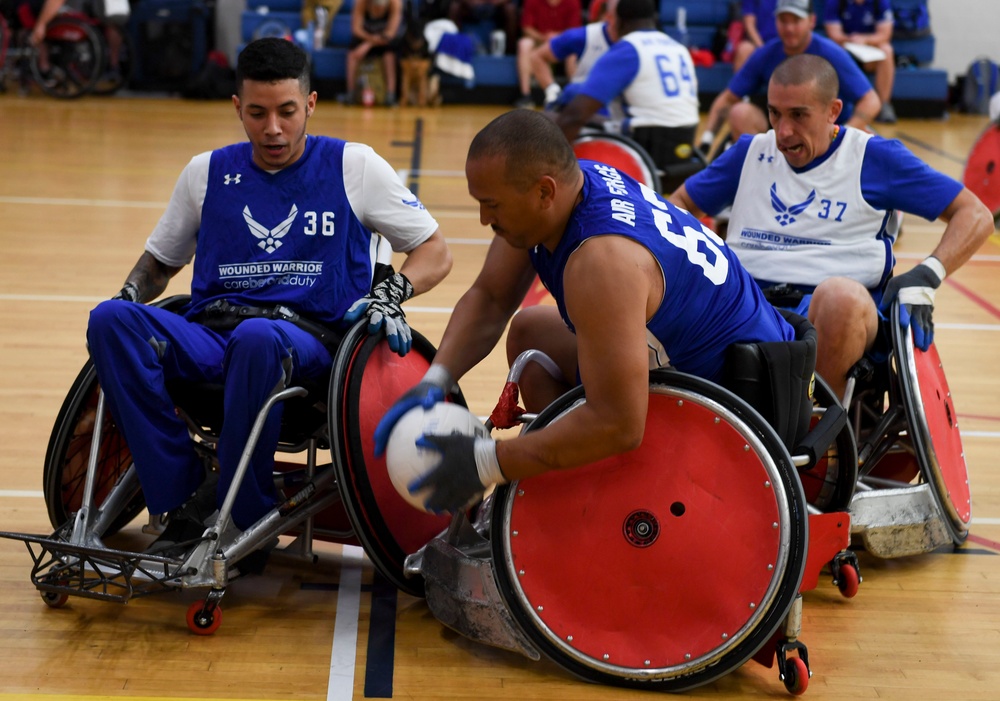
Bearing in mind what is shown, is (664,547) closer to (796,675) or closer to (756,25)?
(796,675)

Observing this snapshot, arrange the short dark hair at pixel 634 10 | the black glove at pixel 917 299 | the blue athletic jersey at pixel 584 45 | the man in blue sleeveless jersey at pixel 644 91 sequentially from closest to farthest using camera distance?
the black glove at pixel 917 299 → the man in blue sleeveless jersey at pixel 644 91 → the short dark hair at pixel 634 10 → the blue athletic jersey at pixel 584 45

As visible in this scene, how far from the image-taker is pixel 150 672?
2.72 metres

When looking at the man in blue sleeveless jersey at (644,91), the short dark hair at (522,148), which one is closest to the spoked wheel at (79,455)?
the short dark hair at (522,148)

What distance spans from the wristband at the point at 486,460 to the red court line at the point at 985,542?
1.71 meters

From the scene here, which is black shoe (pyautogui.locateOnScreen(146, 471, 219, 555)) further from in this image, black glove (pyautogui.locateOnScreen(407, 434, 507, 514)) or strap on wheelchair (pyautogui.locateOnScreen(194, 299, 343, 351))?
black glove (pyautogui.locateOnScreen(407, 434, 507, 514))

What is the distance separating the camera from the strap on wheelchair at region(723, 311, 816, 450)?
2811 mm

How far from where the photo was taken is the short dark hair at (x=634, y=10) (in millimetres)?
6988

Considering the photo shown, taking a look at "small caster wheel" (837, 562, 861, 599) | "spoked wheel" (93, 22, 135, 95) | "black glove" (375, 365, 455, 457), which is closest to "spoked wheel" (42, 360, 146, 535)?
"black glove" (375, 365, 455, 457)

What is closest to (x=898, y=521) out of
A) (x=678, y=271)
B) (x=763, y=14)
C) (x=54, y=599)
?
(x=678, y=271)

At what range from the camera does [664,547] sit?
2.68 meters

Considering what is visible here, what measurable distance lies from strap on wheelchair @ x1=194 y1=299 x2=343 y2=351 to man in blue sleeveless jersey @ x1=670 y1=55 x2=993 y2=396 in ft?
4.49

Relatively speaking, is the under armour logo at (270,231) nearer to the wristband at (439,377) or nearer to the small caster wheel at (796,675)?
the wristband at (439,377)

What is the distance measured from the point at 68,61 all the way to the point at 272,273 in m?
10.4

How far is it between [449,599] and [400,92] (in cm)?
1140
